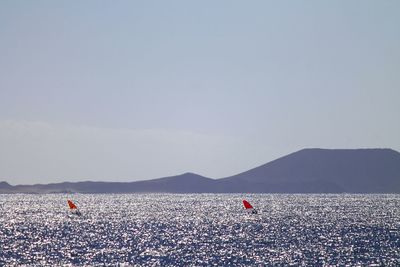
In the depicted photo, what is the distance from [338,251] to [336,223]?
6854 centimetres

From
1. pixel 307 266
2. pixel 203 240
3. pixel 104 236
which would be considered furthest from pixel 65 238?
pixel 307 266

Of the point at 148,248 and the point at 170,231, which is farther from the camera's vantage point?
the point at 170,231

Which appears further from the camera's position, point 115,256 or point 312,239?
point 312,239

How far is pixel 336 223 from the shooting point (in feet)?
562

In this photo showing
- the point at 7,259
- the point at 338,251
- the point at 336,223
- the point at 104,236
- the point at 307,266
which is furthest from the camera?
the point at 336,223

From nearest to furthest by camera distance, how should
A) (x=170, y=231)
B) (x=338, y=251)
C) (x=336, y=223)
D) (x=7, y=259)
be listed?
(x=7, y=259), (x=338, y=251), (x=170, y=231), (x=336, y=223)

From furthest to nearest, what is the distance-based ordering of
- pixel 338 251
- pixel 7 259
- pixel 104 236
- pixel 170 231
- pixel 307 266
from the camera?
pixel 170 231
pixel 104 236
pixel 338 251
pixel 7 259
pixel 307 266

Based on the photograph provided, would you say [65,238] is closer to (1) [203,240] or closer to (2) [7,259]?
(1) [203,240]

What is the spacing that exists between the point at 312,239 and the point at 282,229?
83.1 ft

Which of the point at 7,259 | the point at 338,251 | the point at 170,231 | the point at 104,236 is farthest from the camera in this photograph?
the point at 170,231

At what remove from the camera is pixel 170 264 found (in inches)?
3499

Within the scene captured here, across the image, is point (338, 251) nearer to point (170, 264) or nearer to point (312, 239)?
point (312, 239)

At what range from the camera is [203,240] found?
123 meters

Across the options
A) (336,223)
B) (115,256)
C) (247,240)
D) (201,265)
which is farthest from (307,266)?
(336,223)
